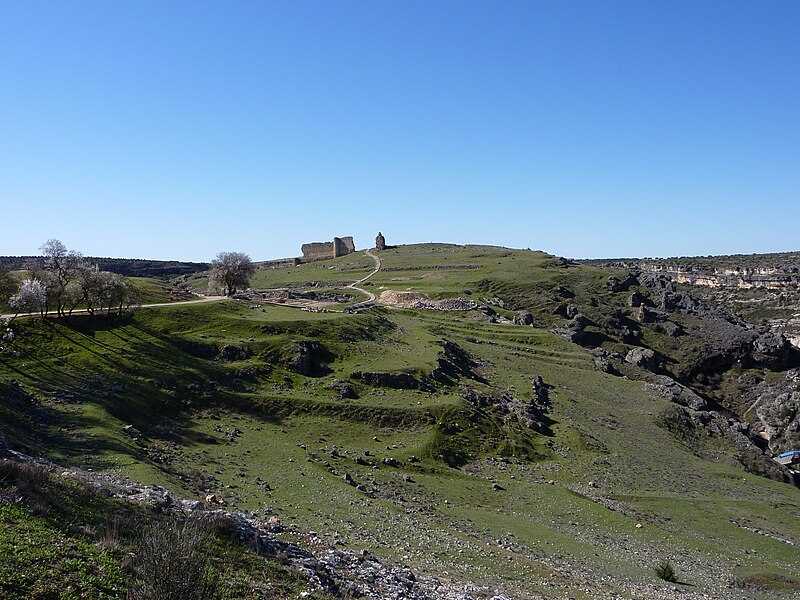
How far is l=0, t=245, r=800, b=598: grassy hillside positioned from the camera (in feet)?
100

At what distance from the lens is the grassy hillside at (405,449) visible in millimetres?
30547

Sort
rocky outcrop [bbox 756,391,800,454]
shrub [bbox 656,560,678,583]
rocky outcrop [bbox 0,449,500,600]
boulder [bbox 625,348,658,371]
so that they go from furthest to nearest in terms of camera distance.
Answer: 1. boulder [bbox 625,348,658,371]
2. rocky outcrop [bbox 756,391,800,454]
3. shrub [bbox 656,560,678,583]
4. rocky outcrop [bbox 0,449,500,600]

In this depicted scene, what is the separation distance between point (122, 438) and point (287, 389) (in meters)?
18.5

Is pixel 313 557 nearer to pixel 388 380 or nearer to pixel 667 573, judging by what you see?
pixel 667 573

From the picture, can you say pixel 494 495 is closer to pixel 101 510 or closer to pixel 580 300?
pixel 101 510

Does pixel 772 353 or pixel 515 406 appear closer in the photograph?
pixel 515 406

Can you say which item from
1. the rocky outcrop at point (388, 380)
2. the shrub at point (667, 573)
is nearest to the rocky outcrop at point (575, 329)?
the rocky outcrop at point (388, 380)

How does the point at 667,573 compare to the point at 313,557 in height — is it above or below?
below

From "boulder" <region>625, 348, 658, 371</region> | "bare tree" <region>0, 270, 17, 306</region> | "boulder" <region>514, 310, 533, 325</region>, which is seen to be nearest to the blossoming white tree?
"bare tree" <region>0, 270, 17, 306</region>

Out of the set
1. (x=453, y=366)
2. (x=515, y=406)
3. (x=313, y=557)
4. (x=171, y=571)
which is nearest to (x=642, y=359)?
(x=453, y=366)

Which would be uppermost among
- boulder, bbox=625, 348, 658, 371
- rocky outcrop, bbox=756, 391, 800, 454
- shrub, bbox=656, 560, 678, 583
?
boulder, bbox=625, 348, 658, 371

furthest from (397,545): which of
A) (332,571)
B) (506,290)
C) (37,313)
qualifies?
(506,290)

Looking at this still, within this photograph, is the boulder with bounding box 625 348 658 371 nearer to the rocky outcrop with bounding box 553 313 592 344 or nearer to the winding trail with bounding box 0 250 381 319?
the rocky outcrop with bounding box 553 313 592 344

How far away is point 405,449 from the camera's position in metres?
46.7
